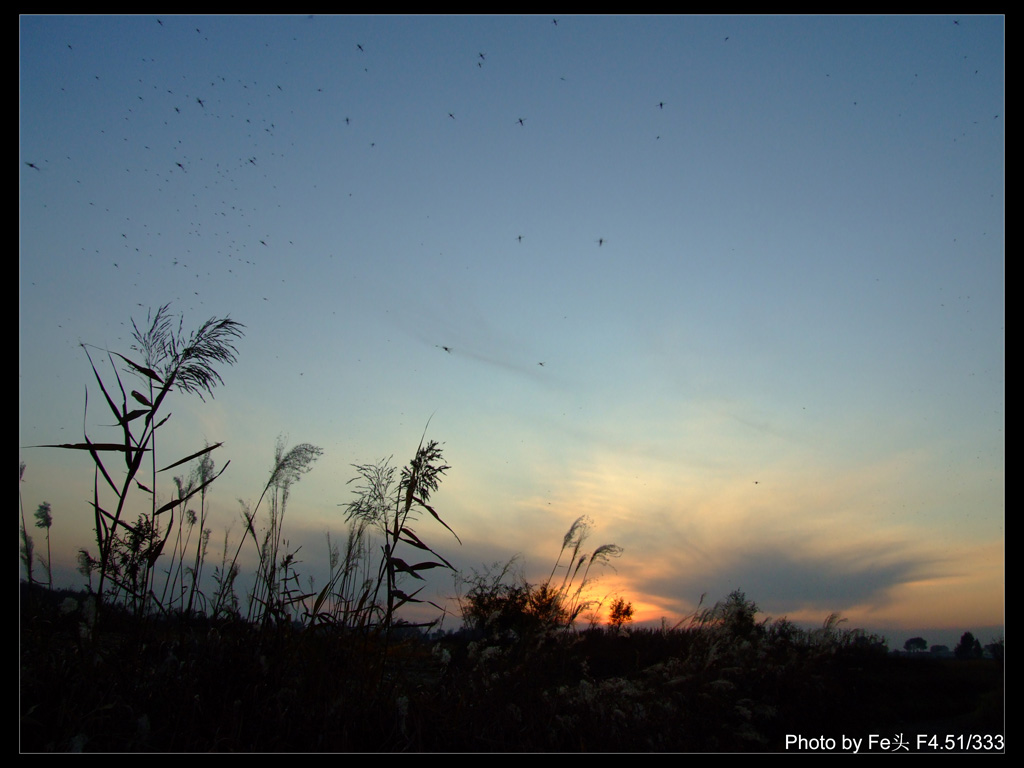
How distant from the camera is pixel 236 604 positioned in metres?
3.93

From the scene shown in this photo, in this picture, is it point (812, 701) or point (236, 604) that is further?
point (812, 701)

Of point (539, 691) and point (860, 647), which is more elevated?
point (539, 691)

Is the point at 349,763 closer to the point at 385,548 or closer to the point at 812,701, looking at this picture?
the point at 385,548

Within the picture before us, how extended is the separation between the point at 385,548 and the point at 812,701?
21.2ft

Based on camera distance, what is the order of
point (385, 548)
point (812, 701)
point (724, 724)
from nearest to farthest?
point (385, 548) → point (724, 724) → point (812, 701)

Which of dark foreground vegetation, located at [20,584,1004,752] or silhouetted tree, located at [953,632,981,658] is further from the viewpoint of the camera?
silhouetted tree, located at [953,632,981,658]

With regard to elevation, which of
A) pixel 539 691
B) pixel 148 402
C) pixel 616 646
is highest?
pixel 148 402

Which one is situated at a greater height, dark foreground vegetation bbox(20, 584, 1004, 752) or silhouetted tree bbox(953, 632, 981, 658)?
dark foreground vegetation bbox(20, 584, 1004, 752)

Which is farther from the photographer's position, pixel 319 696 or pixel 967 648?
pixel 967 648

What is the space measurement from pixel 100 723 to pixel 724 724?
5243 mm

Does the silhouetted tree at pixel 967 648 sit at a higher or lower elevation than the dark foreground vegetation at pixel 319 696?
lower

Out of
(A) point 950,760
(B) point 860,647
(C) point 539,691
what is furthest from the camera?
(B) point 860,647

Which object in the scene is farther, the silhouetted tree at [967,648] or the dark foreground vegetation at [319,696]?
the silhouetted tree at [967,648]
